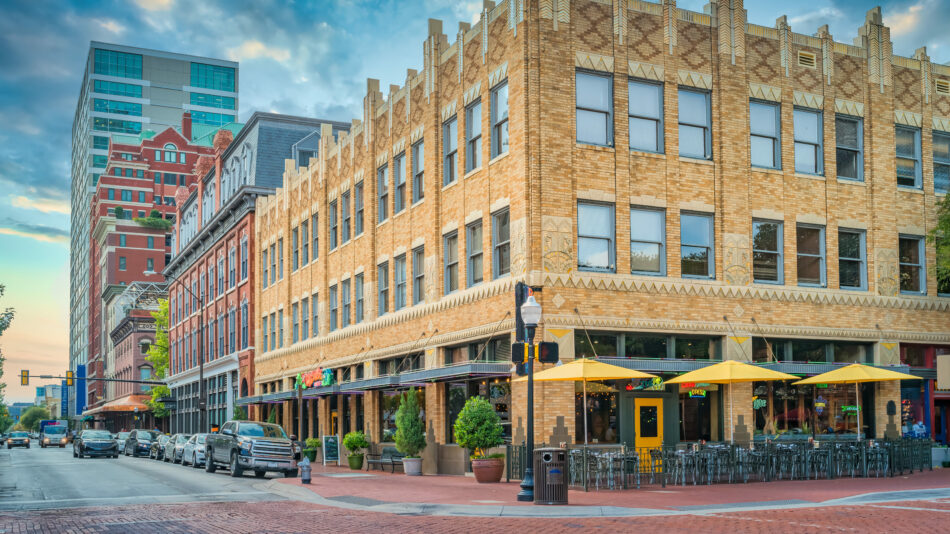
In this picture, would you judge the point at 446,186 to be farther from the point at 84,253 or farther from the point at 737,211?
the point at 84,253

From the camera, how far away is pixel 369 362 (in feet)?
125

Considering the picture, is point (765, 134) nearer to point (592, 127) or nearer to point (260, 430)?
point (592, 127)

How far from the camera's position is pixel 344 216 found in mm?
41906

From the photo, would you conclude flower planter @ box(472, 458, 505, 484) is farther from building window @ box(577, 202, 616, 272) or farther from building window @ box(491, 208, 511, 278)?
building window @ box(577, 202, 616, 272)

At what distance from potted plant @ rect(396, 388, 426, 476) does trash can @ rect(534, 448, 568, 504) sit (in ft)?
41.4

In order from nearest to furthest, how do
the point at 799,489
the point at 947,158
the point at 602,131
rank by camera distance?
the point at 799,489
the point at 602,131
the point at 947,158

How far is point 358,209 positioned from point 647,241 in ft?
50.5

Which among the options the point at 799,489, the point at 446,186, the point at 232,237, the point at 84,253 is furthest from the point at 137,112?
the point at 799,489

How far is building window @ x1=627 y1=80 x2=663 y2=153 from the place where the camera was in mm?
28344

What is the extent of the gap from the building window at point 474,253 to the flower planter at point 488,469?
5.90m

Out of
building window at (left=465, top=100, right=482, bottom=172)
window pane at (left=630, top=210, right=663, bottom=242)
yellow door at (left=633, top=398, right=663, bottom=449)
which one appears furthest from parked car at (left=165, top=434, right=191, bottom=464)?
window pane at (left=630, top=210, right=663, bottom=242)

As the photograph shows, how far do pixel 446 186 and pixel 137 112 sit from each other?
488ft

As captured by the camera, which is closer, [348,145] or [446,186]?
[446,186]

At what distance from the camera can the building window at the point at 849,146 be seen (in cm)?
3139
